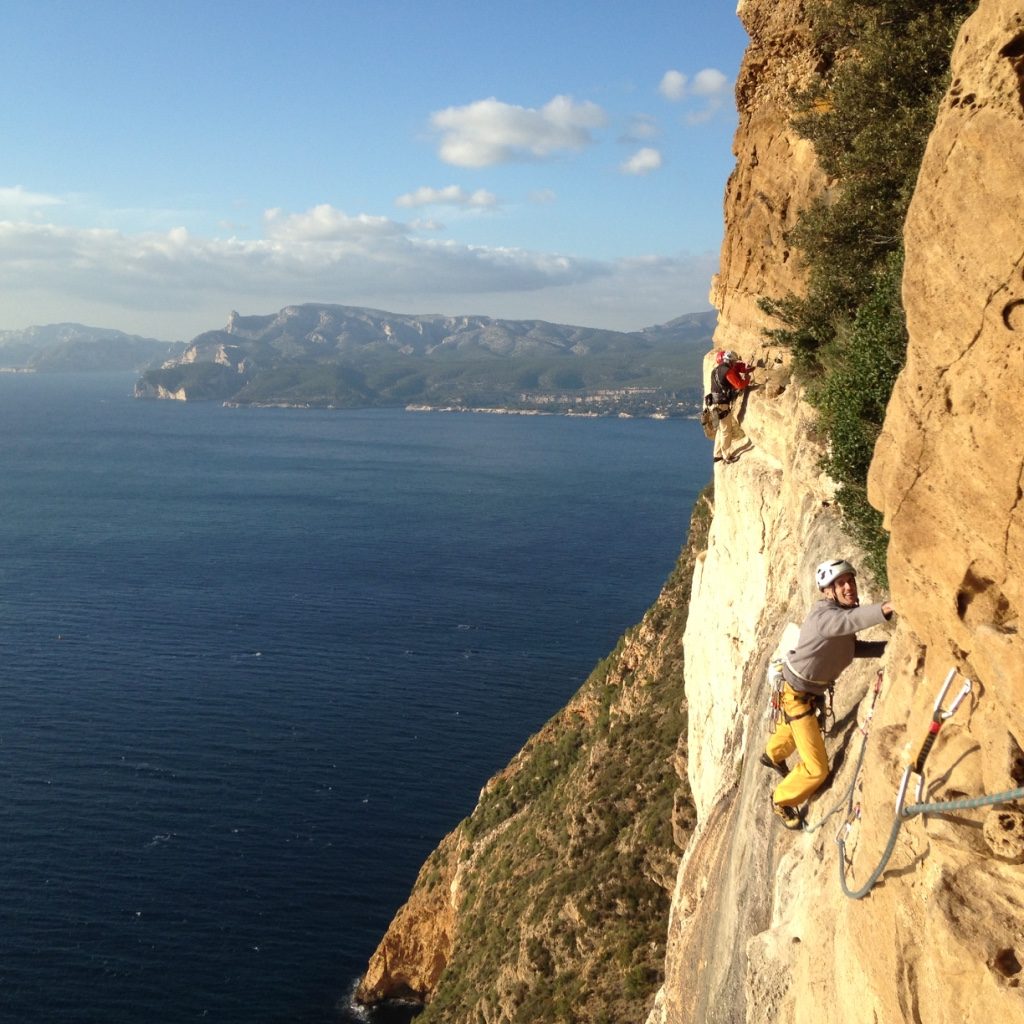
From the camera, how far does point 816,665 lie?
35.0 ft

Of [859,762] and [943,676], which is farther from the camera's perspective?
[859,762]

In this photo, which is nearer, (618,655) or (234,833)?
(618,655)

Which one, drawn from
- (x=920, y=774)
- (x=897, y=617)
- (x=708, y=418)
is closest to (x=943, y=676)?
(x=920, y=774)

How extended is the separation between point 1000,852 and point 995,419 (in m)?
3.32

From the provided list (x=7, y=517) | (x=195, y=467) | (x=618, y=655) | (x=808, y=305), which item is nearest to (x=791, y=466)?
(x=808, y=305)

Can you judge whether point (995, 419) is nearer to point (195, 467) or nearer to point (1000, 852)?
point (1000, 852)

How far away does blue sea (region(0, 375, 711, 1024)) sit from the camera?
4784 cm

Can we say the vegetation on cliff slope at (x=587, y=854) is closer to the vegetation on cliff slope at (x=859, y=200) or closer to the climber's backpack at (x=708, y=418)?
the climber's backpack at (x=708, y=418)

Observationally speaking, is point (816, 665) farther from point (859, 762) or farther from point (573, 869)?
point (573, 869)

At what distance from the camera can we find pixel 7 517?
134500mm

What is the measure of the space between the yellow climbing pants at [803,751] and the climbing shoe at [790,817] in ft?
0.20

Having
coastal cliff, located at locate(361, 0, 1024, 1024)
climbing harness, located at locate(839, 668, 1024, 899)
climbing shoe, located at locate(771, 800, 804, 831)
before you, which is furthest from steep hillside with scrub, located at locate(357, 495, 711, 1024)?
climbing harness, located at locate(839, 668, 1024, 899)

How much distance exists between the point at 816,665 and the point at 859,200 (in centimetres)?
1077

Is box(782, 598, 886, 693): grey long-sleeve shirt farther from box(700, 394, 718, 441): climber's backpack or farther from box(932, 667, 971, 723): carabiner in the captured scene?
box(700, 394, 718, 441): climber's backpack
